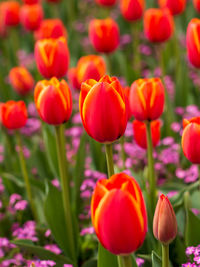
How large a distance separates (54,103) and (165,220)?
565mm

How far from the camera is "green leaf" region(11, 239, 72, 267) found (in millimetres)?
1543

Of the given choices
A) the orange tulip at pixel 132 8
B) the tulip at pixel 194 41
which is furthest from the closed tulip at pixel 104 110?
the orange tulip at pixel 132 8

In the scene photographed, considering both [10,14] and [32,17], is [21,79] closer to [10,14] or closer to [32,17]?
[32,17]

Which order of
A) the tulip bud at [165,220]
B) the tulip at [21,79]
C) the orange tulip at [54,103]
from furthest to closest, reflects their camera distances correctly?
the tulip at [21,79]
the orange tulip at [54,103]
the tulip bud at [165,220]

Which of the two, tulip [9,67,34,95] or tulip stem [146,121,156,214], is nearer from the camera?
tulip stem [146,121,156,214]

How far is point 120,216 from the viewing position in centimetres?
91

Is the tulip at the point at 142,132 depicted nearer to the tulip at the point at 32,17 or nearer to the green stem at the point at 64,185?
the green stem at the point at 64,185

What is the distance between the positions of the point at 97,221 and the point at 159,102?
65 cm

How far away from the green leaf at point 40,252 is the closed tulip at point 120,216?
66 centimetres

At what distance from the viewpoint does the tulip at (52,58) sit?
1863 mm

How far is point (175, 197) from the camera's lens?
1703 millimetres

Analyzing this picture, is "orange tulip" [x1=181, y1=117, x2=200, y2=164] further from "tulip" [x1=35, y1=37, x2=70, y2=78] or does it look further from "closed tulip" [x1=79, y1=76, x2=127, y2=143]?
"tulip" [x1=35, y1=37, x2=70, y2=78]

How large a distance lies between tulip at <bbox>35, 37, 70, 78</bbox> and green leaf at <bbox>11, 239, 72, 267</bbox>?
2.23ft

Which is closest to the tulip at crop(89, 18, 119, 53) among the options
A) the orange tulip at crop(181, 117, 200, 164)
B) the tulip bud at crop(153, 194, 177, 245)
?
the orange tulip at crop(181, 117, 200, 164)
